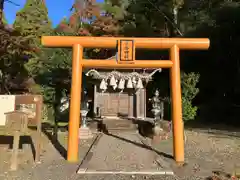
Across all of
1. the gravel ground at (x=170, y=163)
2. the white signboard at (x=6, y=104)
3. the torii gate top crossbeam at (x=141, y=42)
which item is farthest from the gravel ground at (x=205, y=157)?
the white signboard at (x=6, y=104)

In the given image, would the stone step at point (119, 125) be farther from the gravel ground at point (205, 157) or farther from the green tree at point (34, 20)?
the green tree at point (34, 20)

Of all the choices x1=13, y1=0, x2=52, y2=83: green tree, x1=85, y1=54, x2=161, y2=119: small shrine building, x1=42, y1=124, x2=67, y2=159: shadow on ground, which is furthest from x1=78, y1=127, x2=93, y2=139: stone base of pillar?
x1=13, y1=0, x2=52, y2=83: green tree

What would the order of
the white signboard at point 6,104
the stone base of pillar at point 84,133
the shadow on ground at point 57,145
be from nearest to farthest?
the white signboard at point 6,104 → the shadow on ground at point 57,145 → the stone base of pillar at point 84,133

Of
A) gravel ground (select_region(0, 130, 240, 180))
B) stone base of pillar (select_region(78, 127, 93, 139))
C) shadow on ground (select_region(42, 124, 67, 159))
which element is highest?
stone base of pillar (select_region(78, 127, 93, 139))

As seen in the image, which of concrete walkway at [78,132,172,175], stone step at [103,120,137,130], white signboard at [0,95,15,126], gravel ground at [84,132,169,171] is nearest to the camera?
concrete walkway at [78,132,172,175]

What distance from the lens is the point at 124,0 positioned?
22891mm

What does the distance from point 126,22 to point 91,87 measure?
749 cm

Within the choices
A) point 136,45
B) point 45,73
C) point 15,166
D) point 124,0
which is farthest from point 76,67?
point 124,0

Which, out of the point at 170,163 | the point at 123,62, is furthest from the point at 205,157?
the point at 123,62

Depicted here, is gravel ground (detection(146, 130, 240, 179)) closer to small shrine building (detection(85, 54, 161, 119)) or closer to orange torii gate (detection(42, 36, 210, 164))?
orange torii gate (detection(42, 36, 210, 164))

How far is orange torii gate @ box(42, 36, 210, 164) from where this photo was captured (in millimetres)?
5875

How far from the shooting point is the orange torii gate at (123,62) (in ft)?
19.3

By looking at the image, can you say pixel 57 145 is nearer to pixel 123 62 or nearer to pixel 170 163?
pixel 123 62

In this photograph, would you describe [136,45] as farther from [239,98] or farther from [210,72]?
[239,98]
